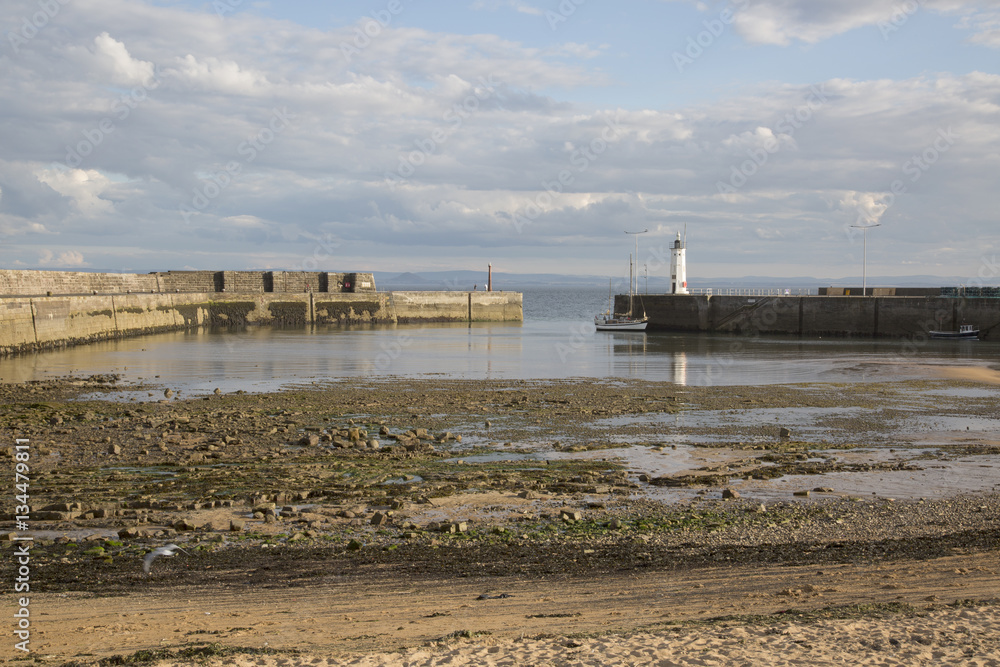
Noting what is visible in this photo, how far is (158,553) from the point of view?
322 inches

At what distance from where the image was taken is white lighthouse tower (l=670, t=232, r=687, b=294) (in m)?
59.6

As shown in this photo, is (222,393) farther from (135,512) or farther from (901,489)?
(901,489)

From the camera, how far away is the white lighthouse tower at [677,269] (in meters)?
59.6

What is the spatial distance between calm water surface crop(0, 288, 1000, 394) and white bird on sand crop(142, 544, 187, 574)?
48.0 feet

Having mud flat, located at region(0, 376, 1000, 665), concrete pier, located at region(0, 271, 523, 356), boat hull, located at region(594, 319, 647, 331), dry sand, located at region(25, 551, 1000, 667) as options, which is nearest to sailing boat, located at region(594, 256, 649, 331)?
boat hull, located at region(594, 319, 647, 331)

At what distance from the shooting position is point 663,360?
112 ft

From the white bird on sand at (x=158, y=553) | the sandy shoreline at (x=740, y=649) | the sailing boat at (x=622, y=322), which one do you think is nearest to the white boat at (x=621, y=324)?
the sailing boat at (x=622, y=322)

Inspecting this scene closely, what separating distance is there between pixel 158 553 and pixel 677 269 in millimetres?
54862

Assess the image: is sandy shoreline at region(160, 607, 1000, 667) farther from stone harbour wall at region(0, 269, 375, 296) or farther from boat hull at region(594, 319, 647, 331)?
stone harbour wall at region(0, 269, 375, 296)

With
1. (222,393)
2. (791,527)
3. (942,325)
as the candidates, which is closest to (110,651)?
(791,527)

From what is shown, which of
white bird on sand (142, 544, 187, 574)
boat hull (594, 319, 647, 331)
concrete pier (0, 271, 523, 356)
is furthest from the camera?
boat hull (594, 319, 647, 331)

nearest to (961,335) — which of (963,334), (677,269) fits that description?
(963,334)

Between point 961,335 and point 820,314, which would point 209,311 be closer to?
point 820,314

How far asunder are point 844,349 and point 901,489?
98.5 ft
